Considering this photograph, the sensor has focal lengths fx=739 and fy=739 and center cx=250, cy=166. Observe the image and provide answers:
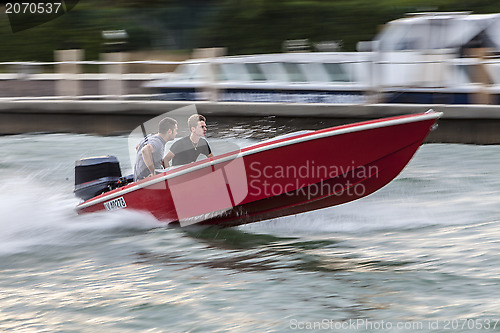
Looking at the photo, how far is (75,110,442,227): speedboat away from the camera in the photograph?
268 inches

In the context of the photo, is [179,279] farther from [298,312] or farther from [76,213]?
[76,213]

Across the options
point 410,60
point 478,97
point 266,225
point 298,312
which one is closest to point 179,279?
point 298,312

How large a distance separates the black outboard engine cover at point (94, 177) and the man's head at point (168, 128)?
106 cm

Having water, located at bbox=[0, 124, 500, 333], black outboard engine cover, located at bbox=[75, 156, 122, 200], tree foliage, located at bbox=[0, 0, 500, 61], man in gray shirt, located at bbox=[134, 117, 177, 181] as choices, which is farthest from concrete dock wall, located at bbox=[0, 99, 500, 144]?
tree foliage, located at bbox=[0, 0, 500, 61]

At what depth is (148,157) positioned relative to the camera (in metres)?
7.24

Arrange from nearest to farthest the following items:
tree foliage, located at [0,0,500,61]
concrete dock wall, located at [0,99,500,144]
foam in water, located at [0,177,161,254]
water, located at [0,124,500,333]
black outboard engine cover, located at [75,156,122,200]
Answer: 1. water, located at [0,124,500,333]
2. foam in water, located at [0,177,161,254]
3. black outboard engine cover, located at [75,156,122,200]
4. concrete dock wall, located at [0,99,500,144]
5. tree foliage, located at [0,0,500,61]

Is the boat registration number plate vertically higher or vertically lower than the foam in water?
higher

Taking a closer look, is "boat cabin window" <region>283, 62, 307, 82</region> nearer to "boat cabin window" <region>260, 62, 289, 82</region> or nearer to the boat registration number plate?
"boat cabin window" <region>260, 62, 289, 82</region>

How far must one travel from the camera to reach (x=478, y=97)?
11.7m

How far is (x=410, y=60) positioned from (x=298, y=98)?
210 cm

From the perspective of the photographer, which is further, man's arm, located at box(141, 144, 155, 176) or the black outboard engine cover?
the black outboard engine cover

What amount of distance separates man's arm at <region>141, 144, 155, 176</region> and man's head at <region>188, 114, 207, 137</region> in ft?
1.52

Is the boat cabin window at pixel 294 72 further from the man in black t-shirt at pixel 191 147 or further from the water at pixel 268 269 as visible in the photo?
the man in black t-shirt at pixel 191 147

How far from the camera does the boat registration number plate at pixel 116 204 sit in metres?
7.40
